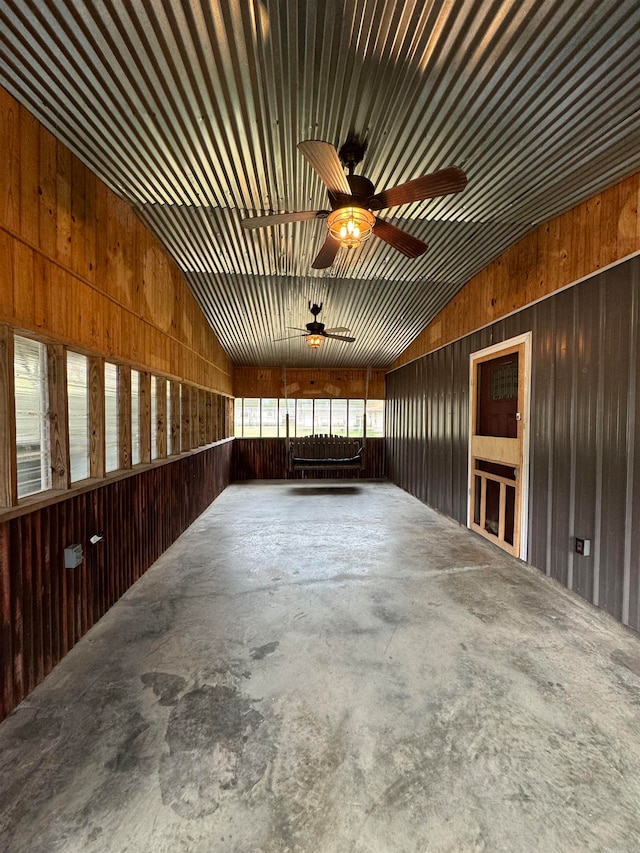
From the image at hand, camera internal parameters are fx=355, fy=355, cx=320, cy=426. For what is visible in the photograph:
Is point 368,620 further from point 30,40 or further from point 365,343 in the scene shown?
point 365,343

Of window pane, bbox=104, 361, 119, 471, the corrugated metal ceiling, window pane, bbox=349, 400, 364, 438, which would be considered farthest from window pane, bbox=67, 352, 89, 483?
window pane, bbox=349, 400, 364, 438

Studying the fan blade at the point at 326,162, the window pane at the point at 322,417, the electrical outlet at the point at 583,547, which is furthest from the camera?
the window pane at the point at 322,417

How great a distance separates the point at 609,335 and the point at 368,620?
2.92 metres

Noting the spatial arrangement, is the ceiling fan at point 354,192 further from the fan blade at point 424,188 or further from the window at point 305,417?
the window at point 305,417

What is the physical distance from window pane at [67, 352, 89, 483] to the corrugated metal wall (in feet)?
13.1

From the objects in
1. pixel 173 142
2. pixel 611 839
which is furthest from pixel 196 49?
pixel 611 839

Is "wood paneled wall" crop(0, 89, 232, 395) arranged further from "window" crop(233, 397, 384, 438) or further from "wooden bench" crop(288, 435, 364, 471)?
"wooden bench" crop(288, 435, 364, 471)

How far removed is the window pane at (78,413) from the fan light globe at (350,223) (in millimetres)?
→ 2105

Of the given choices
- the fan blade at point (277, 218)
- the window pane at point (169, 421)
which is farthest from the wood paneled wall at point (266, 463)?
the fan blade at point (277, 218)

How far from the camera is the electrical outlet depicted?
2.96 metres

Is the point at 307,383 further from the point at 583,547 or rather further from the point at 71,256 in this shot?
the point at 583,547

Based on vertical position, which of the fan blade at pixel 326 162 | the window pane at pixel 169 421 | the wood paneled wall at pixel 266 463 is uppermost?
the fan blade at pixel 326 162

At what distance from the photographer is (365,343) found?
761cm

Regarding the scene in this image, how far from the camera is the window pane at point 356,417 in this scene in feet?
31.0
